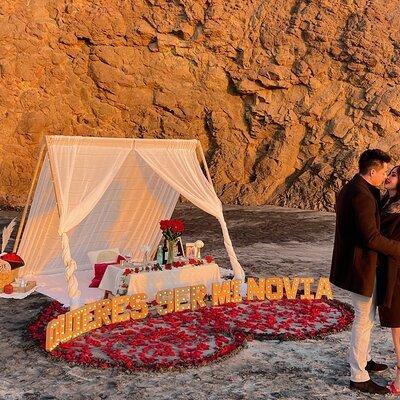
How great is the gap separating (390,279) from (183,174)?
5.47 m

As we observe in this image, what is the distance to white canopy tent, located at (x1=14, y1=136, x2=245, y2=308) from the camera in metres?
8.15

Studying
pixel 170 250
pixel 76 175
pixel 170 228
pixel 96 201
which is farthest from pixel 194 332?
pixel 76 175

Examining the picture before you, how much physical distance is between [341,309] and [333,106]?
1823 cm

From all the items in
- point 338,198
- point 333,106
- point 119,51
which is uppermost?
point 119,51

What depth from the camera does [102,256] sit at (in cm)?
1010

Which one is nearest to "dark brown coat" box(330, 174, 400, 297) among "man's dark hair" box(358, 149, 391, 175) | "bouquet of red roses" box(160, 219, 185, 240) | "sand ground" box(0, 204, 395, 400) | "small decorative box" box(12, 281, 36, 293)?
"man's dark hair" box(358, 149, 391, 175)

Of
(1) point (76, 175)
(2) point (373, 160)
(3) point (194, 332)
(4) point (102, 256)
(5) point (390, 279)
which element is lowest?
(3) point (194, 332)

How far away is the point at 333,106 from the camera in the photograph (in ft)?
80.3

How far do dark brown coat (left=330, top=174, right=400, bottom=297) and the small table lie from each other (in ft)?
13.6

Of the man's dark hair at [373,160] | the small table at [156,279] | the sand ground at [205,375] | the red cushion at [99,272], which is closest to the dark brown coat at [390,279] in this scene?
the man's dark hair at [373,160]

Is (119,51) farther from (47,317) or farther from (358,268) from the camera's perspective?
(358,268)

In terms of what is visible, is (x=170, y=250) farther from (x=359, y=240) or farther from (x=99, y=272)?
(x=359, y=240)

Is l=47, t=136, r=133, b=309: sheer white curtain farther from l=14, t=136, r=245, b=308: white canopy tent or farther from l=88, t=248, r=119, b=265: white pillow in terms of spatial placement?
l=88, t=248, r=119, b=265: white pillow

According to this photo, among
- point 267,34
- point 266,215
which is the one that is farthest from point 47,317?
point 267,34
